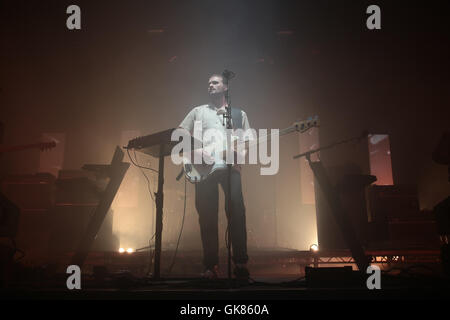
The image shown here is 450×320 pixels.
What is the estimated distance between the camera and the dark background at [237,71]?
5238mm

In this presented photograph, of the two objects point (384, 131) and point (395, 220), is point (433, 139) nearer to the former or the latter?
point (384, 131)

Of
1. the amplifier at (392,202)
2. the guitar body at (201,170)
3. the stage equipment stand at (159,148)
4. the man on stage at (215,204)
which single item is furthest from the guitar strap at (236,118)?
the amplifier at (392,202)

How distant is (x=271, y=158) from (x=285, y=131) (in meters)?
4.17

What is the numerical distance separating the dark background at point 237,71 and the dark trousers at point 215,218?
11.2ft

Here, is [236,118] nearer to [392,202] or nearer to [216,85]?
[216,85]

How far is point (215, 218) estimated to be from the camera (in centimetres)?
293

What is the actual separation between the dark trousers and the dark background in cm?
341

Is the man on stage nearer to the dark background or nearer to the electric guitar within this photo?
the electric guitar

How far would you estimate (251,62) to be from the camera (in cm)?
662

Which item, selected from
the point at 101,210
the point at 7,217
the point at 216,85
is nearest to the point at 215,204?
the point at 101,210

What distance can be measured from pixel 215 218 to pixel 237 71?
14.7 feet
